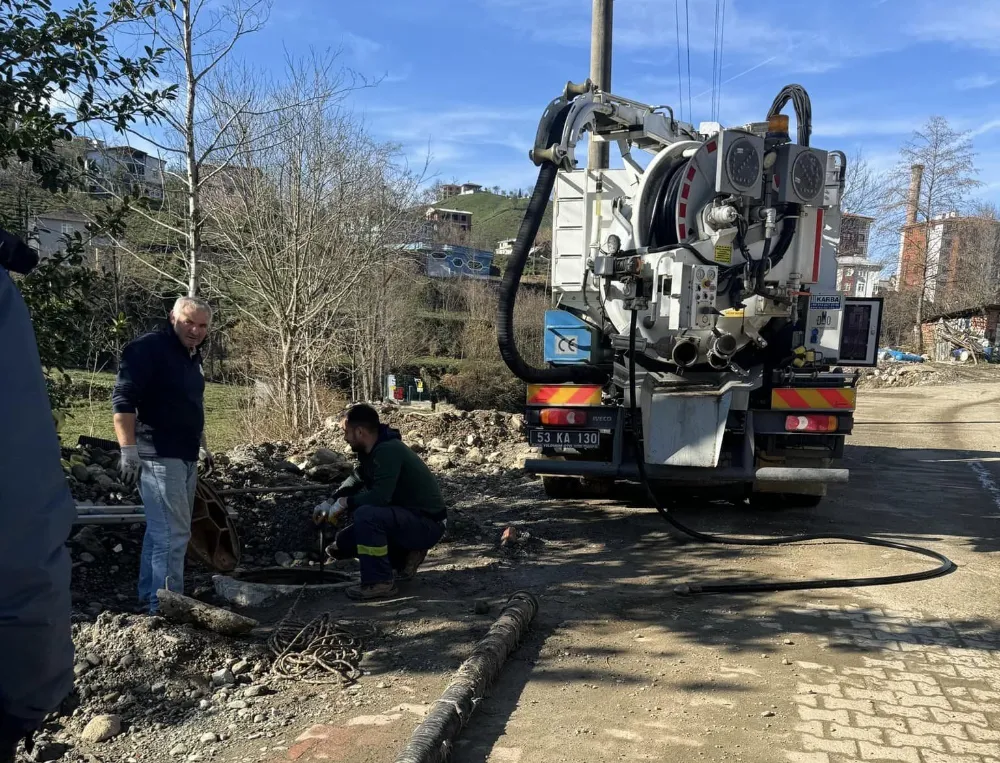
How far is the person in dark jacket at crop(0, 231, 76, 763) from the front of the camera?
1.38m

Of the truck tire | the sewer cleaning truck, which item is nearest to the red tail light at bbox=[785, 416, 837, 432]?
the sewer cleaning truck

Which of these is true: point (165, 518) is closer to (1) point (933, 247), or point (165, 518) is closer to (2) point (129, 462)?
(2) point (129, 462)

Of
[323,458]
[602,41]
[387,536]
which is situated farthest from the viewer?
[602,41]

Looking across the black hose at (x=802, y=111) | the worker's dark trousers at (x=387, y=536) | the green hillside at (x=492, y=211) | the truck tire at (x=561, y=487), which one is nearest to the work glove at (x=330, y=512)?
the worker's dark trousers at (x=387, y=536)

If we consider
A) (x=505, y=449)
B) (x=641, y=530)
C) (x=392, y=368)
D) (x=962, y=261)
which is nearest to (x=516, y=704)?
(x=641, y=530)

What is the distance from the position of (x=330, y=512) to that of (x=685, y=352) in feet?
10.9

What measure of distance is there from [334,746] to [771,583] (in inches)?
127

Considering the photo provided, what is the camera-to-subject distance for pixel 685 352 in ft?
21.9

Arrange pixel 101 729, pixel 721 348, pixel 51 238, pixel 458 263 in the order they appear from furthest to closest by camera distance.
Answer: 1. pixel 458 263
2. pixel 721 348
3. pixel 51 238
4. pixel 101 729

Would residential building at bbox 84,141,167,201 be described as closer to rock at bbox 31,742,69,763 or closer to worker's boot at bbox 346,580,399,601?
worker's boot at bbox 346,580,399,601

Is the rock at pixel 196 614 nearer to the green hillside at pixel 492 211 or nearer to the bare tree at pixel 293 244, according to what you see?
the bare tree at pixel 293 244

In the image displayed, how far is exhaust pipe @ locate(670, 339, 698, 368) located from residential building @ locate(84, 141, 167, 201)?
4256mm

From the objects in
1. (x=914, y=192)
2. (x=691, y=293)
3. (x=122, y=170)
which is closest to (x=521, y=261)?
(x=691, y=293)

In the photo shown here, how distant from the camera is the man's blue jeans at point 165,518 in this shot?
169 inches
